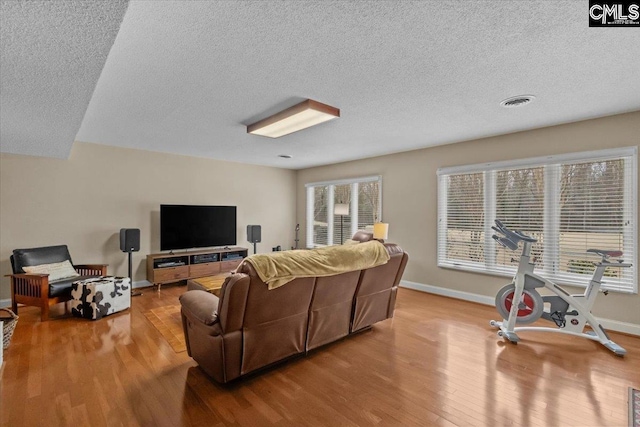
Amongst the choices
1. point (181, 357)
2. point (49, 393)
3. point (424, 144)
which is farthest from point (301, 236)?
point (49, 393)

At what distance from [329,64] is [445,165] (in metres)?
3.23

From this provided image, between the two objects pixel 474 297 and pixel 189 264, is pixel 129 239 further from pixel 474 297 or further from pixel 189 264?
pixel 474 297

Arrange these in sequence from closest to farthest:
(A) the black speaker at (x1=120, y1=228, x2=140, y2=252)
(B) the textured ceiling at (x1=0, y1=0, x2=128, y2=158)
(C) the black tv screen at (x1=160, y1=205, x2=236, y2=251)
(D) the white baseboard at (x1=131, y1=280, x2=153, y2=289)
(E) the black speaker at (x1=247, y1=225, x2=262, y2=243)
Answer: (B) the textured ceiling at (x1=0, y1=0, x2=128, y2=158) → (A) the black speaker at (x1=120, y1=228, x2=140, y2=252) → (D) the white baseboard at (x1=131, y1=280, x2=153, y2=289) → (C) the black tv screen at (x1=160, y1=205, x2=236, y2=251) → (E) the black speaker at (x1=247, y1=225, x2=262, y2=243)

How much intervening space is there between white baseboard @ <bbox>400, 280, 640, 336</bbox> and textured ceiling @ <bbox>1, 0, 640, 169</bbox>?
2338 millimetres

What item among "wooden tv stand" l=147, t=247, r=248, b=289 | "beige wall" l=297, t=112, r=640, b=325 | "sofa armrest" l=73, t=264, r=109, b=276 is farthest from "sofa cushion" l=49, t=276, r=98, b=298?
"beige wall" l=297, t=112, r=640, b=325

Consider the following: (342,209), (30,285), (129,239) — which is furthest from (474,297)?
(30,285)

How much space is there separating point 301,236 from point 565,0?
637 centimetres

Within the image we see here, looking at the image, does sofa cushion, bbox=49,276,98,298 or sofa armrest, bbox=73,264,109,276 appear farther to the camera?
sofa armrest, bbox=73,264,109,276

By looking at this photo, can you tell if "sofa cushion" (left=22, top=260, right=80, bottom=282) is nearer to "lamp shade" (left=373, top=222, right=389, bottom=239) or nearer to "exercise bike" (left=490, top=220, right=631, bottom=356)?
"lamp shade" (left=373, top=222, right=389, bottom=239)

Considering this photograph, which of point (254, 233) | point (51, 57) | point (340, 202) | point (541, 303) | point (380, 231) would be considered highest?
point (51, 57)

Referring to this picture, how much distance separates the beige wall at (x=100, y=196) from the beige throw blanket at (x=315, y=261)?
397 cm

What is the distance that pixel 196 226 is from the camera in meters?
5.57

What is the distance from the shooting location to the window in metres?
5.89

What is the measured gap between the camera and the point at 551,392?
2.21 meters
